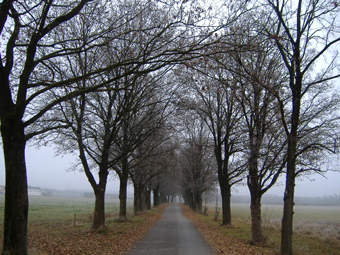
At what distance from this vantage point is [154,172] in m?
29.8

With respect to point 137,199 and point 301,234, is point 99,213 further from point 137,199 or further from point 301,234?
point 301,234

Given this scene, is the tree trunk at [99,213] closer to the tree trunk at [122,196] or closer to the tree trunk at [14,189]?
the tree trunk at [122,196]

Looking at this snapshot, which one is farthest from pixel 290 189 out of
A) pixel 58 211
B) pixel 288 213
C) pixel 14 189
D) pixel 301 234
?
pixel 58 211

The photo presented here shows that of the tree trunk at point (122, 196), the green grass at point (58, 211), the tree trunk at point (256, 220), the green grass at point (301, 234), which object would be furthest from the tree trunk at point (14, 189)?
the green grass at point (58, 211)

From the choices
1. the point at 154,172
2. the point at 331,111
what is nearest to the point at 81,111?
→ the point at 331,111

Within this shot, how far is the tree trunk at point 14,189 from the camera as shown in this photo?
627 centimetres

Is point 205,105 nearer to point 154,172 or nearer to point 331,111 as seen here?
point 331,111

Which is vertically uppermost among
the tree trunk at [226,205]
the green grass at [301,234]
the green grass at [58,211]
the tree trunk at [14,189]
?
the tree trunk at [14,189]

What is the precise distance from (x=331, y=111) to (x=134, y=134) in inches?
443

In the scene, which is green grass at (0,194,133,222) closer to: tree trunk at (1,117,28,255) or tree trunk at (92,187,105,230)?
tree trunk at (92,187,105,230)

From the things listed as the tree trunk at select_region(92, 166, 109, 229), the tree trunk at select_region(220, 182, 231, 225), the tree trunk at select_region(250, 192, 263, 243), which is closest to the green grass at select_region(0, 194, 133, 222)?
the tree trunk at select_region(92, 166, 109, 229)

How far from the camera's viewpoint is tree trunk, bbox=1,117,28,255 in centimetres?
627

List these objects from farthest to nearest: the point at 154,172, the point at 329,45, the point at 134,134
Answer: the point at 154,172 → the point at 134,134 → the point at 329,45

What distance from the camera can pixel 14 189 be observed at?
20.7 feet
